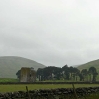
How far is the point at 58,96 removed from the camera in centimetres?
2075

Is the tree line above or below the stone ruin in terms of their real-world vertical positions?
above

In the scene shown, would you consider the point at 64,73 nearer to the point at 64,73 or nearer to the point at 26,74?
the point at 64,73

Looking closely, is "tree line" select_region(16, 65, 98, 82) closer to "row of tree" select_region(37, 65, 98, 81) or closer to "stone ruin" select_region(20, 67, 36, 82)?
"row of tree" select_region(37, 65, 98, 81)

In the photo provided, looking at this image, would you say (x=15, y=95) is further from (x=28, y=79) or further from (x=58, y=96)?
(x=28, y=79)

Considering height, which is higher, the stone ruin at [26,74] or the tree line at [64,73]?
the tree line at [64,73]

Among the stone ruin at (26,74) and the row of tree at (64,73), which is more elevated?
the row of tree at (64,73)

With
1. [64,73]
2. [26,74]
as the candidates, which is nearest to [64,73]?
[64,73]

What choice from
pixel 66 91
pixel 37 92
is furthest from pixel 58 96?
pixel 37 92

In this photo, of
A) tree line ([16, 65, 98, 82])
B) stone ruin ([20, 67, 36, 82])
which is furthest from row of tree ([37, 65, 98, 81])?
stone ruin ([20, 67, 36, 82])

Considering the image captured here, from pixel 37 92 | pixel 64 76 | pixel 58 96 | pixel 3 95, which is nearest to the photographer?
pixel 3 95

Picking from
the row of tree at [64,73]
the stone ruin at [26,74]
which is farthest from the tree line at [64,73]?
the stone ruin at [26,74]

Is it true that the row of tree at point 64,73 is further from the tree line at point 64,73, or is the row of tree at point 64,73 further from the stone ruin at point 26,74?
→ the stone ruin at point 26,74

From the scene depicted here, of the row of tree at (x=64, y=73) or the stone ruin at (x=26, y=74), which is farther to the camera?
the row of tree at (x=64, y=73)

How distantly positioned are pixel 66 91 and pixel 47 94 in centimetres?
233
